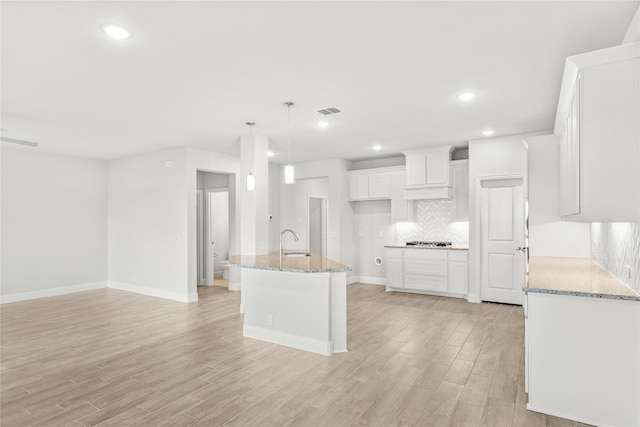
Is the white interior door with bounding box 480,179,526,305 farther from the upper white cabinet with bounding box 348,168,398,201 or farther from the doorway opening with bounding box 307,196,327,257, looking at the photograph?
the doorway opening with bounding box 307,196,327,257

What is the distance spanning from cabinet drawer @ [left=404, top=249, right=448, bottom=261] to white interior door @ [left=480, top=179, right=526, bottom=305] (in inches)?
26.3

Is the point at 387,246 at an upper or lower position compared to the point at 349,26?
lower

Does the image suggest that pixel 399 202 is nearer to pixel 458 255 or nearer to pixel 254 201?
pixel 458 255

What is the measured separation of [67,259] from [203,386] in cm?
583

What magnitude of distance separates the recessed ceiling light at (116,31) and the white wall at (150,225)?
155 inches

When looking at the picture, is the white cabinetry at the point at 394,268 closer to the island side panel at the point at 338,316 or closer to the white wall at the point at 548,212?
the white wall at the point at 548,212

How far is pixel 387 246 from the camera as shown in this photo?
23.0 feet

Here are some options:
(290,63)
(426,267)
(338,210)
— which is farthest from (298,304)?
(338,210)

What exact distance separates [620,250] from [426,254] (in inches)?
147

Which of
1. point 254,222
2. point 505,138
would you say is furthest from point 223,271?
point 505,138

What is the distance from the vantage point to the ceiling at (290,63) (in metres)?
2.36

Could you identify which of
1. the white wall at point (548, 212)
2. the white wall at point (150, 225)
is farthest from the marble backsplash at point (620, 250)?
the white wall at point (150, 225)

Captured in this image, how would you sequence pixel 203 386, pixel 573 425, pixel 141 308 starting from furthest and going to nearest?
pixel 141 308, pixel 203 386, pixel 573 425

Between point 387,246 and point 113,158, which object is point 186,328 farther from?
point 113,158
